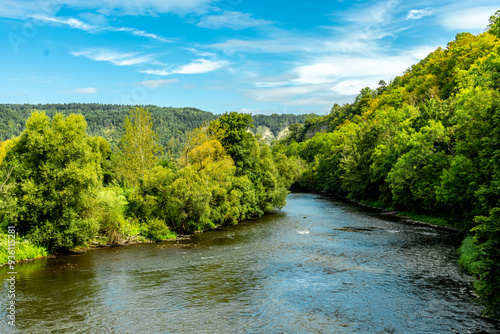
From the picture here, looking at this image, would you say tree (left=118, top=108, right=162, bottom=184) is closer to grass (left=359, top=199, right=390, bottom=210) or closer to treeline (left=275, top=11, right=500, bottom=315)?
treeline (left=275, top=11, right=500, bottom=315)

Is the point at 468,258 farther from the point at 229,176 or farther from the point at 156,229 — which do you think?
the point at 229,176

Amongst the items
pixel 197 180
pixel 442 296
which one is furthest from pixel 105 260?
pixel 442 296

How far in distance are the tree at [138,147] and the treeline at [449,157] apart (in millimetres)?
40062

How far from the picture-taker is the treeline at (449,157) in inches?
753

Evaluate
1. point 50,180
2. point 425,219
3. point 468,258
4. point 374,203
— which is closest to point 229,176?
point 50,180

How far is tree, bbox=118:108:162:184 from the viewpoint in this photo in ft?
187

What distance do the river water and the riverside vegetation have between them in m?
3.03

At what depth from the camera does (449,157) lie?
43.8m

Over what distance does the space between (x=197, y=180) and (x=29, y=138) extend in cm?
1976

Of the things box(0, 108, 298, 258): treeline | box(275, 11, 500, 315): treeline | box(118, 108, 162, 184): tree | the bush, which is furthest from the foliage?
box(118, 108, 162, 184): tree

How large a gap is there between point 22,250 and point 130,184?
28.3m

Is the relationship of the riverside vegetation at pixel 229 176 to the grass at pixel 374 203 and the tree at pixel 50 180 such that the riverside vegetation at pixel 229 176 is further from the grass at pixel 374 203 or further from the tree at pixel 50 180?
the grass at pixel 374 203

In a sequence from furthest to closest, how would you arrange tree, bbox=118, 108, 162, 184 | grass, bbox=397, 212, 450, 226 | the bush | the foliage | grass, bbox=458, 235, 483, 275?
tree, bbox=118, 108, 162, 184 < grass, bbox=397, 212, 450, 226 < the bush < grass, bbox=458, 235, 483, 275 < the foliage

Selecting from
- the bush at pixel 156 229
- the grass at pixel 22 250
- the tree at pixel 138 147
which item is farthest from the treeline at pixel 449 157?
the tree at pixel 138 147
